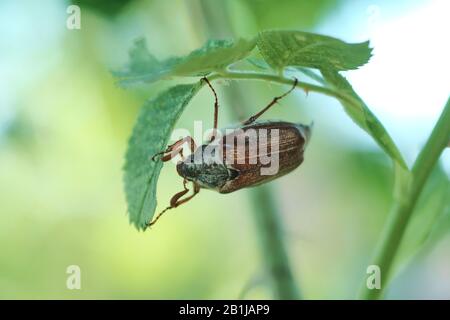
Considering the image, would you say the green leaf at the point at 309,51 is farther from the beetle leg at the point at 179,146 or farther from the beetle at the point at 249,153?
the beetle leg at the point at 179,146

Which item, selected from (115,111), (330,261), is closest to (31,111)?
(115,111)

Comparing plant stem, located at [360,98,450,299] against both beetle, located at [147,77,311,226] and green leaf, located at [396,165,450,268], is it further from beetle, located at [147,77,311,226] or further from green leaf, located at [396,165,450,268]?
beetle, located at [147,77,311,226]

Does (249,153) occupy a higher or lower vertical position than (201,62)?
higher

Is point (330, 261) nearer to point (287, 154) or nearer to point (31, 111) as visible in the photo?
point (31, 111)

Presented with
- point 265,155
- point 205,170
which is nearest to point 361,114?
point 265,155

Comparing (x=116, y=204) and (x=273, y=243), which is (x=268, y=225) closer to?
(x=273, y=243)
